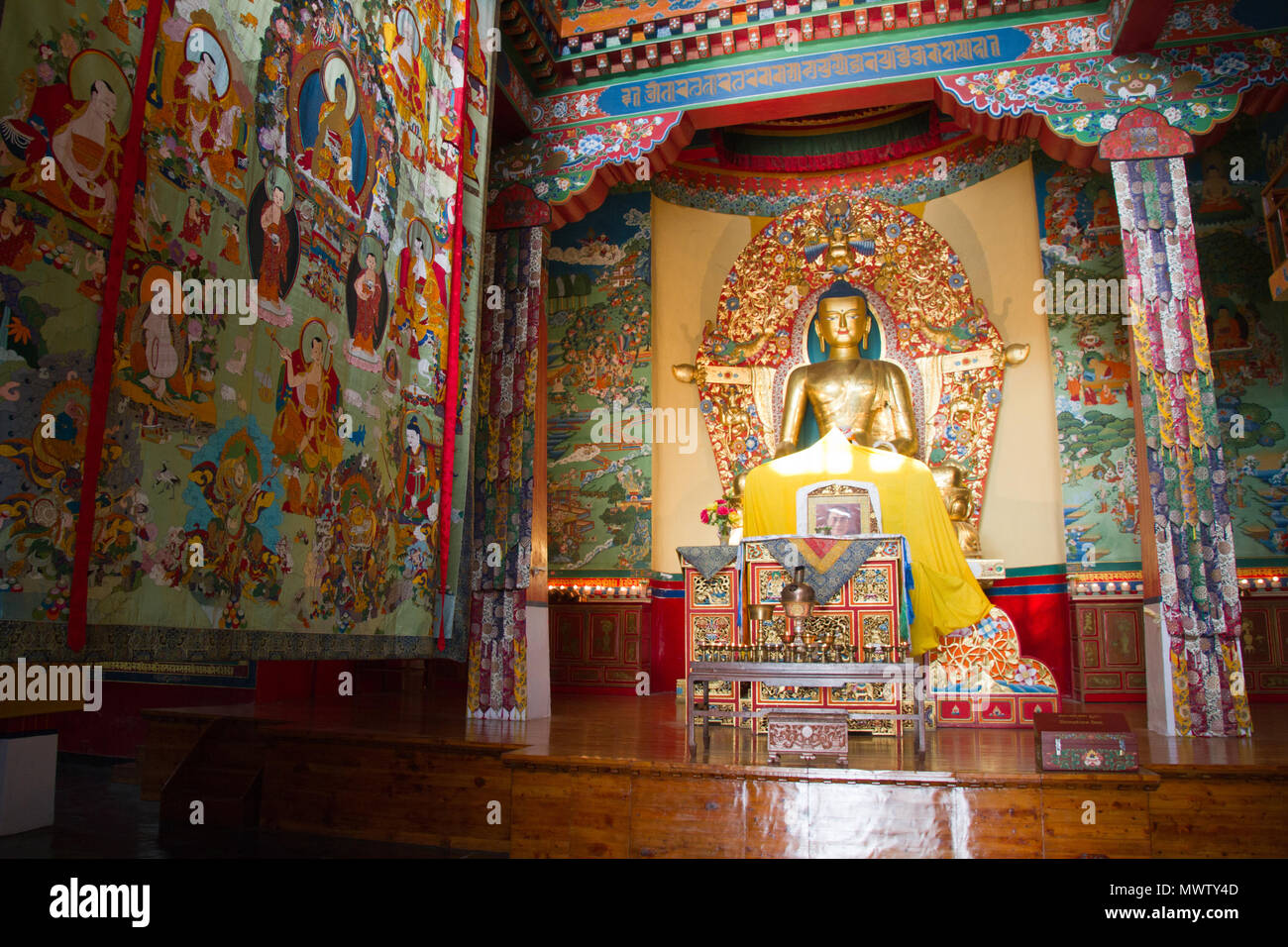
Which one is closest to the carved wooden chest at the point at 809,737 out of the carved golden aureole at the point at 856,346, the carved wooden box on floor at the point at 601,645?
the carved wooden box on floor at the point at 601,645

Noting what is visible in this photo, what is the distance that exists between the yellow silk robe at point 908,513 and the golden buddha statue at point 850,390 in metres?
1.44

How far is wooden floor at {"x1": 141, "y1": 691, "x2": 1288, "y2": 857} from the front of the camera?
400cm

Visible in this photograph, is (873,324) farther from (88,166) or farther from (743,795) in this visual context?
(88,166)

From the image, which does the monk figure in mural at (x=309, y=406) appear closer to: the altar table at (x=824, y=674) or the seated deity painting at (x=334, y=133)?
the seated deity painting at (x=334, y=133)

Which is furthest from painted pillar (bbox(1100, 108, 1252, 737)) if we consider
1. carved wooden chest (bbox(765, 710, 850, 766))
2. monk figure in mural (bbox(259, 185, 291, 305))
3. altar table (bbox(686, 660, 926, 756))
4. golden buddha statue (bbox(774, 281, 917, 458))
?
monk figure in mural (bbox(259, 185, 291, 305))

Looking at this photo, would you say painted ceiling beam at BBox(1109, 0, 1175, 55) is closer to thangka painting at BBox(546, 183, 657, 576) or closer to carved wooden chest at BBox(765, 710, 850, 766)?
thangka painting at BBox(546, 183, 657, 576)

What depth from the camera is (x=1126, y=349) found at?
8102mm

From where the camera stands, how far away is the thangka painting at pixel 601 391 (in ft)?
29.5

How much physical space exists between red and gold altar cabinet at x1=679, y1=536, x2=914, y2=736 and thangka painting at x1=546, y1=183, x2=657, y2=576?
2.64 metres

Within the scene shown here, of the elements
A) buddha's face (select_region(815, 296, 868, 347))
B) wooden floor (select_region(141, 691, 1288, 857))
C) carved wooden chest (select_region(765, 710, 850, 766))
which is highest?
buddha's face (select_region(815, 296, 868, 347))

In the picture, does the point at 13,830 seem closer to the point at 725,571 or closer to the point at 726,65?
the point at 725,571

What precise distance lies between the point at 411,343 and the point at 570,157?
2.87 meters

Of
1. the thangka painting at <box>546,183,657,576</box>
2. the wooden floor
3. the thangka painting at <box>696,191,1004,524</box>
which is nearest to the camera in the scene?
the wooden floor

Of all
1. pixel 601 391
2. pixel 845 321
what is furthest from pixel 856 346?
pixel 601 391
